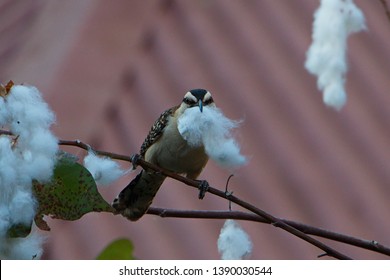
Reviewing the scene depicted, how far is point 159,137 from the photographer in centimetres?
242

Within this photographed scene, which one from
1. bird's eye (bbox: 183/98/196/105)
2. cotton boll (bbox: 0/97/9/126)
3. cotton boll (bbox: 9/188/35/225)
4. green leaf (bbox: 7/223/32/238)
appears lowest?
green leaf (bbox: 7/223/32/238)

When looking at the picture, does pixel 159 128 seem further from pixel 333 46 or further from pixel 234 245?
pixel 333 46

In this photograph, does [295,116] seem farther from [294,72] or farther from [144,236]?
[144,236]

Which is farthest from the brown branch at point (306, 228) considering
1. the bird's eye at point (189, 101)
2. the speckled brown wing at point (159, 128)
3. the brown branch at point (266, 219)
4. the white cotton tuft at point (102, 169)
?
the speckled brown wing at point (159, 128)

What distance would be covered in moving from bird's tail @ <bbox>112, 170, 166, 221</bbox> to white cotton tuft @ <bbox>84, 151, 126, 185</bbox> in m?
0.54

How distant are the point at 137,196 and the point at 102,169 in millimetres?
671

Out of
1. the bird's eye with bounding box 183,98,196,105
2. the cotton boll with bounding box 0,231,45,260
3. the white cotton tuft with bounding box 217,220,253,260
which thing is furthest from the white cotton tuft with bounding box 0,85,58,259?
the bird's eye with bounding box 183,98,196,105

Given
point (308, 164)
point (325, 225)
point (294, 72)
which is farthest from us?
point (294, 72)

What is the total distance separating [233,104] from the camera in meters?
3.71

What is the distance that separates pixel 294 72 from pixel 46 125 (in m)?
2.64

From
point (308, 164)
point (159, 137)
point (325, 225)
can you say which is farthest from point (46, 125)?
point (308, 164)

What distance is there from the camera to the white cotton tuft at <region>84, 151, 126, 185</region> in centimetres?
139

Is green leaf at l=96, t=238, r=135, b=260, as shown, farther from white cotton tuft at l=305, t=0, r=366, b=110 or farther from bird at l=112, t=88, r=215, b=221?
bird at l=112, t=88, r=215, b=221

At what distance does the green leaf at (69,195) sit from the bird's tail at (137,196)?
634mm
